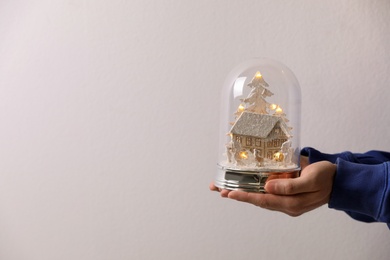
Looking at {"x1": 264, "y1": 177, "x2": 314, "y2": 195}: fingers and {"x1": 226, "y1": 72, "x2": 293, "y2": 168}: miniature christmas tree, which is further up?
{"x1": 226, "y1": 72, "x2": 293, "y2": 168}: miniature christmas tree

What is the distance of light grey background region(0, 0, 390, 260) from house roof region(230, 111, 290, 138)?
1.62ft

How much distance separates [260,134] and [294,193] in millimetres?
150

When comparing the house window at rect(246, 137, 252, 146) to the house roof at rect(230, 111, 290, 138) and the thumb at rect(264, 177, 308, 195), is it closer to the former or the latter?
the house roof at rect(230, 111, 290, 138)

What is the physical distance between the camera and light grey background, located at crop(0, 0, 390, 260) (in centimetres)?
151

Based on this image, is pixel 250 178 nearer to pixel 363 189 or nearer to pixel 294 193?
pixel 294 193

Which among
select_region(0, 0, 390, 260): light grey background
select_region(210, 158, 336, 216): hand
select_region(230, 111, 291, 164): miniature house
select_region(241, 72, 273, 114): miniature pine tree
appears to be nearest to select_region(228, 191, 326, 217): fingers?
select_region(210, 158, 336, 216): hand

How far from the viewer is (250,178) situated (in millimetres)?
1041

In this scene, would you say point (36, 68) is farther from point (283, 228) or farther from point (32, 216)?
point (283, 228)

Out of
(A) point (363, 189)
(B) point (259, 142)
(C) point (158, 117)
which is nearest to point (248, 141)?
(B) point (259, 142)

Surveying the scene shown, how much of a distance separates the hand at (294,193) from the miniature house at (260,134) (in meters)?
0.09

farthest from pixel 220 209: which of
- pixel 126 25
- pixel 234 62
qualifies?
pixel 126 25

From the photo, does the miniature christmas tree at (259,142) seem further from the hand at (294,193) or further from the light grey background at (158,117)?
the light grey background at (158,117)

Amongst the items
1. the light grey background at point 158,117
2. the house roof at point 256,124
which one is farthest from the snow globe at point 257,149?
the light grey background at point 158,117

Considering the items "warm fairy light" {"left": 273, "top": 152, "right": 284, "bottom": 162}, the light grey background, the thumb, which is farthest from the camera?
the light grey background
